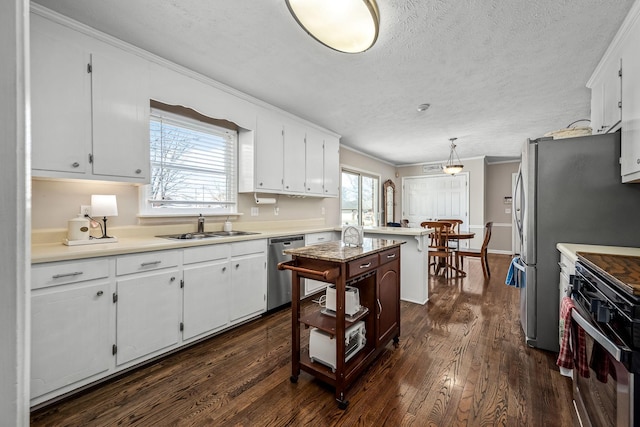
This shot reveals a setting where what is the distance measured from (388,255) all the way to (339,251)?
1.69 feet

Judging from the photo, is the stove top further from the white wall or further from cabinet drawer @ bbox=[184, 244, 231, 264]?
cabinet drawer @ bbox=[184, 244, 231, 264]

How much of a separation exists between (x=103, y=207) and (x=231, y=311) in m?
1.38

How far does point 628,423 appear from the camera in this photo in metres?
0.88

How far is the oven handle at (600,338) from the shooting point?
36.1 inches

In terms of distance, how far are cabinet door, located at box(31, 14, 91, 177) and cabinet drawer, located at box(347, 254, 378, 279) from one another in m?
2.05

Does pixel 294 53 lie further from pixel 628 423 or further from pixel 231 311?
pixel 628 423

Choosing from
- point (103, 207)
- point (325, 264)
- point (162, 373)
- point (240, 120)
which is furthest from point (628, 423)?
point (240, 120)

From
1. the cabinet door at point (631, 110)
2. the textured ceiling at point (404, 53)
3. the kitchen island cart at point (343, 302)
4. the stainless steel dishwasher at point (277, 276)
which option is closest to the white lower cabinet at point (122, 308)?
the stainless steel dishwasher at point (277, 276)

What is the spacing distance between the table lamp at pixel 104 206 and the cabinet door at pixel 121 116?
0.19 m

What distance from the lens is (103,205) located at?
212 cm

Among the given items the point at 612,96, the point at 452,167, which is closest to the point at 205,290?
the point at 612,96

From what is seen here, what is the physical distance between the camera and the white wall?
43 centimetres

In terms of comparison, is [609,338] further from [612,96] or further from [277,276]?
[277,276]

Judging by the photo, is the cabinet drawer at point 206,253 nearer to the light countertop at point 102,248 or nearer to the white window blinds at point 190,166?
the light countertop at point 102,248
